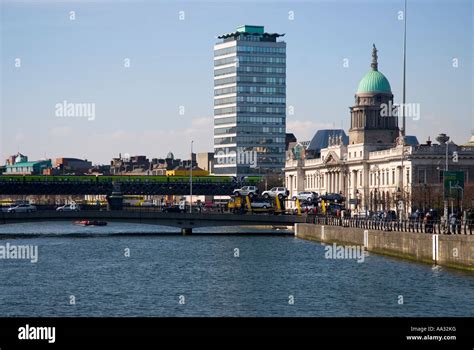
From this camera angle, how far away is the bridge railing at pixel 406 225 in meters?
73.4

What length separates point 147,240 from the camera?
383ft

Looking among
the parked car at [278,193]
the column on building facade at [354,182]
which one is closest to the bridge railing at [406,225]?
the parked car at [278,193]

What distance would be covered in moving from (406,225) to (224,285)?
25411 mm

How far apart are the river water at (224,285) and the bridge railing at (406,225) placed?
2.86 meters

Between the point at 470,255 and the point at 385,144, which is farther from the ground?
the point at 385,144

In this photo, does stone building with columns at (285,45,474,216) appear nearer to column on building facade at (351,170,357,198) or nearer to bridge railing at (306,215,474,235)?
column on building facade at (351,170,357,198)

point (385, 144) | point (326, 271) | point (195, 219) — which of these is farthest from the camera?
point (385, 144)

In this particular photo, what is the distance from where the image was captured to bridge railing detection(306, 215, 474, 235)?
241 ft

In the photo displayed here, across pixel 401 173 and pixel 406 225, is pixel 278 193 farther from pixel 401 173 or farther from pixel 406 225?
pixel 406 225

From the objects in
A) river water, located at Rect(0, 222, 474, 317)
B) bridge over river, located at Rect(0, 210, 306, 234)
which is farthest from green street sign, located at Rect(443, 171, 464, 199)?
bridge over river, located at Rect(0, 210, 306, 234)

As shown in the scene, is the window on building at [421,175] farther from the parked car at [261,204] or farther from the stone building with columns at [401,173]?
the parked car at [261,204]
